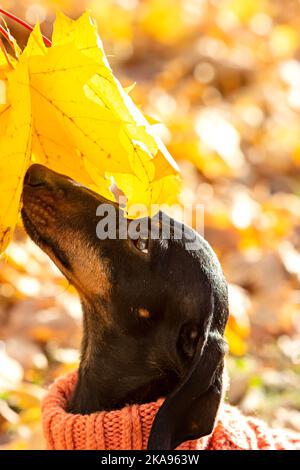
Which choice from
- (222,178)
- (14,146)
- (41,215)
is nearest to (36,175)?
(41,215)

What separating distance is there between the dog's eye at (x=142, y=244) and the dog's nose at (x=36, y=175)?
0.34 meters

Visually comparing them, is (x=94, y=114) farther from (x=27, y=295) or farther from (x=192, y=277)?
(x=27, y=295)

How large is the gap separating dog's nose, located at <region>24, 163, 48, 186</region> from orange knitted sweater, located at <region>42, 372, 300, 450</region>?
0.69m

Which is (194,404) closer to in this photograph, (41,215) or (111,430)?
(111,430)

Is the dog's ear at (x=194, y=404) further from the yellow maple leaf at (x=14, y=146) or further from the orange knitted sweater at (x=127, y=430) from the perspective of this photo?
the yellow maple leaf at (x=14, y=146)

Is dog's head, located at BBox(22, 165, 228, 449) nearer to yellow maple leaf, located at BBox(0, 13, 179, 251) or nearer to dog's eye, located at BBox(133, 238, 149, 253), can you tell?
dog's eye, located at BBox(133, 238, 149, 253)

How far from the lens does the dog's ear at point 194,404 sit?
2363 mm

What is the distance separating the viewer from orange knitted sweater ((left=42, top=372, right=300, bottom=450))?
8.38 ft

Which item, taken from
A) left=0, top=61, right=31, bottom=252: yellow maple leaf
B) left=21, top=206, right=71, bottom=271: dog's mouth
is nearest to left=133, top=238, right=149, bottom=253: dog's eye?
left=21, top=206, right=71, bottom=271: dog's mouth

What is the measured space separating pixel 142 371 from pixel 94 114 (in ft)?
3.03

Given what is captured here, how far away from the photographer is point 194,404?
7.89ft

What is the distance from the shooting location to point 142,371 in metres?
2.72

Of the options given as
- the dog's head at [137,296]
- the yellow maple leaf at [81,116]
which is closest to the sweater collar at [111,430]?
the dog's head at [137,296]

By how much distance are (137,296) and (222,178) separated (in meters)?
3.22
